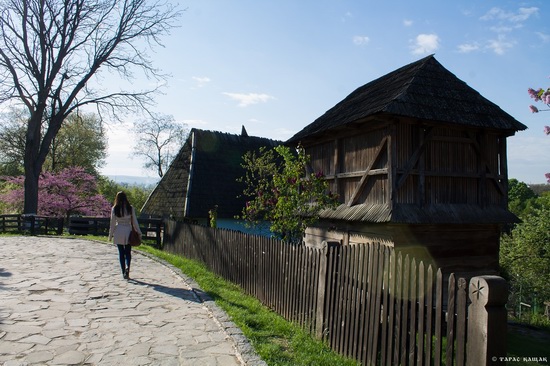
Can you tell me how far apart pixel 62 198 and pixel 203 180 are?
12.9 metres

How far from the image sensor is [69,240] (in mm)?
15820

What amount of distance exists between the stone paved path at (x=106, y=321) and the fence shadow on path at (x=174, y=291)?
2 centimetres

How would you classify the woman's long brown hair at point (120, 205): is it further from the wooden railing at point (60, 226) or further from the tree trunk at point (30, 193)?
the tree trunk at point (30, 193)

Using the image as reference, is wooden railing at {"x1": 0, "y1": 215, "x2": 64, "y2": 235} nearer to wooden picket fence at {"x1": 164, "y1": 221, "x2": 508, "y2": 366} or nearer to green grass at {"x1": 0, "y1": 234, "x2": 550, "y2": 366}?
green grass at {"x1": 0, "y1": 234, "x2": 550, "y2": 366}

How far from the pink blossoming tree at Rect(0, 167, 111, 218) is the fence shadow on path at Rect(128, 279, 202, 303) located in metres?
21.6

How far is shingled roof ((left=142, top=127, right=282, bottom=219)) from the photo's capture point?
19.3 meters

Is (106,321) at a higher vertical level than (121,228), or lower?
lower

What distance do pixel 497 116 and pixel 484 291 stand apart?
28.6ft

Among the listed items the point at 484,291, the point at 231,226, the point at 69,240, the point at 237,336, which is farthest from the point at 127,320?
the point at 231,226

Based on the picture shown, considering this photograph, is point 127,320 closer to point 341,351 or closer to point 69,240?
point 341,351

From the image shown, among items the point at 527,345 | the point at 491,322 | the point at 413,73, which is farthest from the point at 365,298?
the point at 413,73

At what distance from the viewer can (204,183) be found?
1986 cm

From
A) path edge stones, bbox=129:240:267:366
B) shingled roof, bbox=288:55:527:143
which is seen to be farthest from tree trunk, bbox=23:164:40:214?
shingled roof, bbox=288:55:527:143

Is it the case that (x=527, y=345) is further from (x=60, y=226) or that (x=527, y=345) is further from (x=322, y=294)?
(x=60, y=226)
